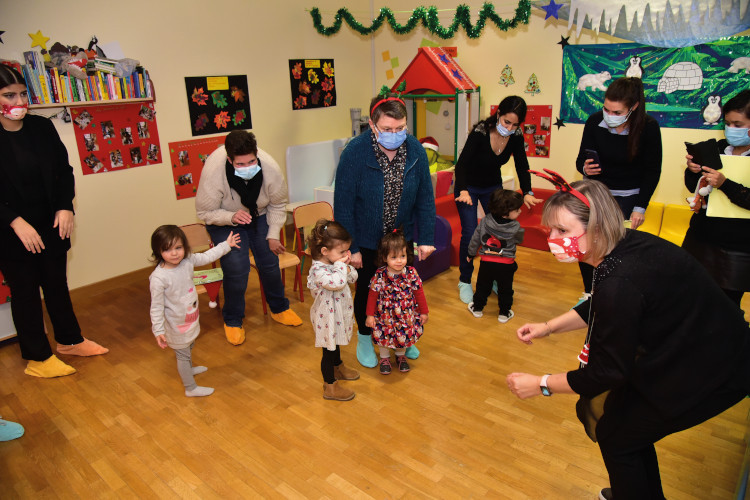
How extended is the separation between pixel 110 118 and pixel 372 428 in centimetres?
340

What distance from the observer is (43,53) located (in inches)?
157

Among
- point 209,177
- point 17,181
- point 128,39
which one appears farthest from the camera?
point 128,39

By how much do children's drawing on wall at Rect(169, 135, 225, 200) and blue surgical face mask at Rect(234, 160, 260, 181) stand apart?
5.57ft

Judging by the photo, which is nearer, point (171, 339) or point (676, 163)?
point (171, 339)

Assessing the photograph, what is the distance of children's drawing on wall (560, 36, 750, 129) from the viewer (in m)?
4.39

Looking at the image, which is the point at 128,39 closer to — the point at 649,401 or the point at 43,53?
the point at 43,53

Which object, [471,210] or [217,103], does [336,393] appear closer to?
[471,210]

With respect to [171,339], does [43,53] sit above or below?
above

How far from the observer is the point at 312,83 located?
19.6ft

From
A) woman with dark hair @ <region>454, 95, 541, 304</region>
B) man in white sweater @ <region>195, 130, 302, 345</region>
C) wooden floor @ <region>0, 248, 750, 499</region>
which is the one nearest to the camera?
wooden floor @ <region>0, 248, 750, 499</region>

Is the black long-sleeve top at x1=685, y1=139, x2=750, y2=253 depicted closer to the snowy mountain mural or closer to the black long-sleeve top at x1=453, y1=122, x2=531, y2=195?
the black long-sleeve top at x1=453, y1=122, x2=531, y2=195

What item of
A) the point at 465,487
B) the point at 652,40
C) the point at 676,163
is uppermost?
the point at 652,40

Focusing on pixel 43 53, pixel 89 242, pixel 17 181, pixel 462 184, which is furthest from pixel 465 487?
pixel 43 53

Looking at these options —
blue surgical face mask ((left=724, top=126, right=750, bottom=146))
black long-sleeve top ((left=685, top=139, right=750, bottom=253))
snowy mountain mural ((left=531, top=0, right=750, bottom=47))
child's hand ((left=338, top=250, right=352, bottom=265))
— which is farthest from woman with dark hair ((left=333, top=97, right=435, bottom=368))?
snowy mountain mural ((left=531, top=0, right=750, bottom=47))
